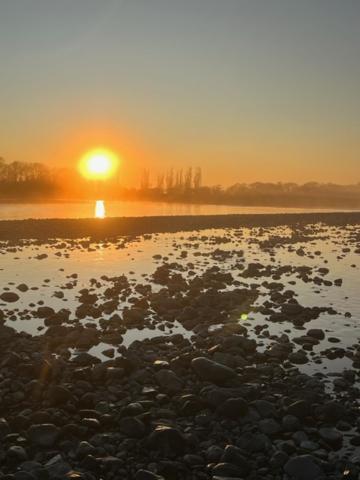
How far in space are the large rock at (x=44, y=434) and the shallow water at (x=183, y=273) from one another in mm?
3793

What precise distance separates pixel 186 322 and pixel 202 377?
4.60 metres

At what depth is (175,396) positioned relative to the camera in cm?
874

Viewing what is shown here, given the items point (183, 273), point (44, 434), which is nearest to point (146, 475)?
point (44, 434)

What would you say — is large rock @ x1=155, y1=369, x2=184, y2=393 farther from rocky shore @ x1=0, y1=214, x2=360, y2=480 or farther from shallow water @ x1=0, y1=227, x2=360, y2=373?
shallow water @ x1=0, y1=227, x2=360, y2=373

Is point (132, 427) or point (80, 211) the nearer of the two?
point (132, 427)

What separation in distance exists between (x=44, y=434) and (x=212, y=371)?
11.9 feet

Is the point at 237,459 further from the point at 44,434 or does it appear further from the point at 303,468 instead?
the point at 44,434

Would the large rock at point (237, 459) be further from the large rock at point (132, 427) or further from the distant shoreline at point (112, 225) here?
the distant shoreline at point (112, 225)

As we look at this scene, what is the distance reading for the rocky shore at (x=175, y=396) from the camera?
21.8ft

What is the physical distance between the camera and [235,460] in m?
6.58

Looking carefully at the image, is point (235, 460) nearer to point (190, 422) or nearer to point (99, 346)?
point (190, 422)

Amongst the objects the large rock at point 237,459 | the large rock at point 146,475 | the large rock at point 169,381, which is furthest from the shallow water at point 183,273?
the large rock at point 146,475

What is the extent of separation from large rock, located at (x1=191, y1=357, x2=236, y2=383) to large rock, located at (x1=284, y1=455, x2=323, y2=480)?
9.55 ft

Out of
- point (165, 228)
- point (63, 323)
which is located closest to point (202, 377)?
point (63, 323)
